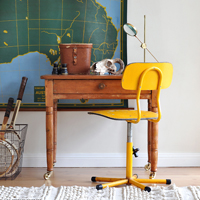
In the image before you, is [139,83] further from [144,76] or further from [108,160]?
[108,160]

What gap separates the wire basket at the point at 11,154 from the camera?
2420 mm

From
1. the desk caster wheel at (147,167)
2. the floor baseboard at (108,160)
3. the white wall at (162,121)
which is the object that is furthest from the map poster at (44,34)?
the desk caster wheel at (147,167)

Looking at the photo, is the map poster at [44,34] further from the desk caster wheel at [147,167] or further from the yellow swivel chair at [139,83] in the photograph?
the desk caster wheel at [147,167]

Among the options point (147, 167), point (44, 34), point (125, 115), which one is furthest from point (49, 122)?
point (147, 167)

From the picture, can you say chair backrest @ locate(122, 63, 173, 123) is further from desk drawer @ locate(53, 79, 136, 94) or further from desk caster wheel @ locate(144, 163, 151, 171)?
desk caster wheel @ locate(144, 163, 151, 171)

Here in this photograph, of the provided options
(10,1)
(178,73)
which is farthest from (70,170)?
(10,1)

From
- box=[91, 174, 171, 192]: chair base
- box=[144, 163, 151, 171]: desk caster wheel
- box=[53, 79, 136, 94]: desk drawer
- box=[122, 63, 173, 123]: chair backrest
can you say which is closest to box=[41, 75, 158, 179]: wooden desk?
box=[53, 79, 136, 94]: desk drawer

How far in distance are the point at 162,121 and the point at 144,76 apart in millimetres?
931

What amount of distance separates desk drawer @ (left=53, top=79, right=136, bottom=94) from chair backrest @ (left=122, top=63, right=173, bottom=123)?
29cm

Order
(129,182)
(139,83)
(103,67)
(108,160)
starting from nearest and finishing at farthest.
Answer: (139,83), (129,182), (103,67), (108,160)

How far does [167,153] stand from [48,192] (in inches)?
48.5

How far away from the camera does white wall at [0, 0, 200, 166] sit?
8.98 feet

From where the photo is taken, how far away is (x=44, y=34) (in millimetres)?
2699

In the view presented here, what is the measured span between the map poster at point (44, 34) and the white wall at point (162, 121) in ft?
0.51
